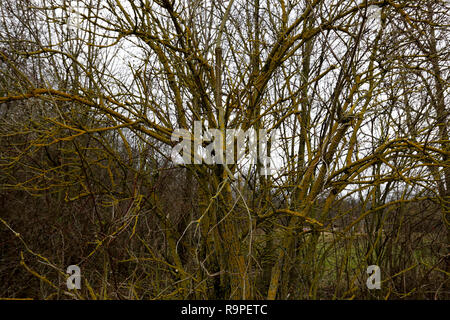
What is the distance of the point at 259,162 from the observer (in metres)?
3.15

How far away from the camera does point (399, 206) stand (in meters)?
3.84

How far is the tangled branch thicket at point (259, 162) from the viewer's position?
291 cm

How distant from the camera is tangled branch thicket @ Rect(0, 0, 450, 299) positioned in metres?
2.91

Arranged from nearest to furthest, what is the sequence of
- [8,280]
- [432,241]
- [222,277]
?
[222,277] → [432,241] → [8,280]

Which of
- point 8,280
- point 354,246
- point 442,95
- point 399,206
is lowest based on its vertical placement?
point 8,280
